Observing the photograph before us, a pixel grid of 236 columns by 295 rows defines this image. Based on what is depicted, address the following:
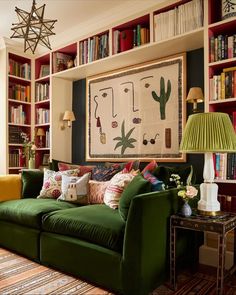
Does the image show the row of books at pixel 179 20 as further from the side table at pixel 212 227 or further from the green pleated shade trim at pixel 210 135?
the side table at pixel 212 227

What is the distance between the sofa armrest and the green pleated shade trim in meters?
0.43

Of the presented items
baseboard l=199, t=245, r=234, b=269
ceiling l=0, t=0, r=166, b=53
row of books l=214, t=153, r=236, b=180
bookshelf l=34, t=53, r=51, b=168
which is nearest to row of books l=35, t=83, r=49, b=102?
bookshelf l=34, t=53, r=51, b=168

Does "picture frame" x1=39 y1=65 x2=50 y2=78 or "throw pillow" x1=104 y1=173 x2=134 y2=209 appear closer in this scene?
"throw pillow" x1=104 y1=173 x2=134 y2=209

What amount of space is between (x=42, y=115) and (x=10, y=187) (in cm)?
140

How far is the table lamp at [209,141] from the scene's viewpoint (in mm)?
1954

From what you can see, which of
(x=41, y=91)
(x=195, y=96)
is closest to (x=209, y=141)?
(x=195, y=96)

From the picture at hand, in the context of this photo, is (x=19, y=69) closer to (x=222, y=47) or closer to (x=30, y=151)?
(x=30, y=151)

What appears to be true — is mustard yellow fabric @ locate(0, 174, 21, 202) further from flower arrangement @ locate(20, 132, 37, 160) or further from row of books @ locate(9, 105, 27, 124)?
row of books @ locate(9, 105, 27, 124)

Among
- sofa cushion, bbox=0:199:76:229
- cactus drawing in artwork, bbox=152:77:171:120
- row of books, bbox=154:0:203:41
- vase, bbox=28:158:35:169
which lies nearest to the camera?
sofa cushion, bbox=0:199:76:229

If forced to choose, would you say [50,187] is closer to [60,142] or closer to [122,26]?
[60,142]

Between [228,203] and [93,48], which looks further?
[93,48]

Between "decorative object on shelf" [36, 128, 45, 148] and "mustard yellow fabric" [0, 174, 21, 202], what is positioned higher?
"decorative object on shelf" [36, 128, 45, 148]

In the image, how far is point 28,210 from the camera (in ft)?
8.61

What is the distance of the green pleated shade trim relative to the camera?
195 centimetres
